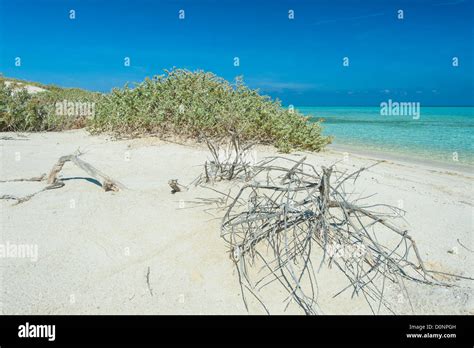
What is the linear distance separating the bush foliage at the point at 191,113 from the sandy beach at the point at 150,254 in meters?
3.55

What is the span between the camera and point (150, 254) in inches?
106

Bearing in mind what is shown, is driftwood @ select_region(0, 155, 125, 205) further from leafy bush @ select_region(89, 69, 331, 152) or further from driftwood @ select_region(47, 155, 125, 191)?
leafy bush @ select_region(89, 69, 331, 152)

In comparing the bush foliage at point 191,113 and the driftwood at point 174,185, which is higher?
the bush foliage at point 191,113

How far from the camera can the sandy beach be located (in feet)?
7.55

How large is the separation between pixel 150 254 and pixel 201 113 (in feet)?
18.1

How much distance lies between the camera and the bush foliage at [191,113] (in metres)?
7.95

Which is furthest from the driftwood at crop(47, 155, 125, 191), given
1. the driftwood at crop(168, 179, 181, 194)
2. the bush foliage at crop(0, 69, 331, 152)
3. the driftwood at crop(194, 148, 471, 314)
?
the bush foliage at crop(0, 69, 331, 152)

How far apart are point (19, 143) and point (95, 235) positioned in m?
5.82

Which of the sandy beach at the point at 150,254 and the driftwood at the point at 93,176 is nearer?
the sandy beach at the point at 150,254

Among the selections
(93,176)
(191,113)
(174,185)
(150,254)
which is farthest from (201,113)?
(150,254)

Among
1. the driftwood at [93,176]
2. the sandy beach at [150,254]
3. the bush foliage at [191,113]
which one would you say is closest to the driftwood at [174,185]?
the sandy beach at [150,254]
